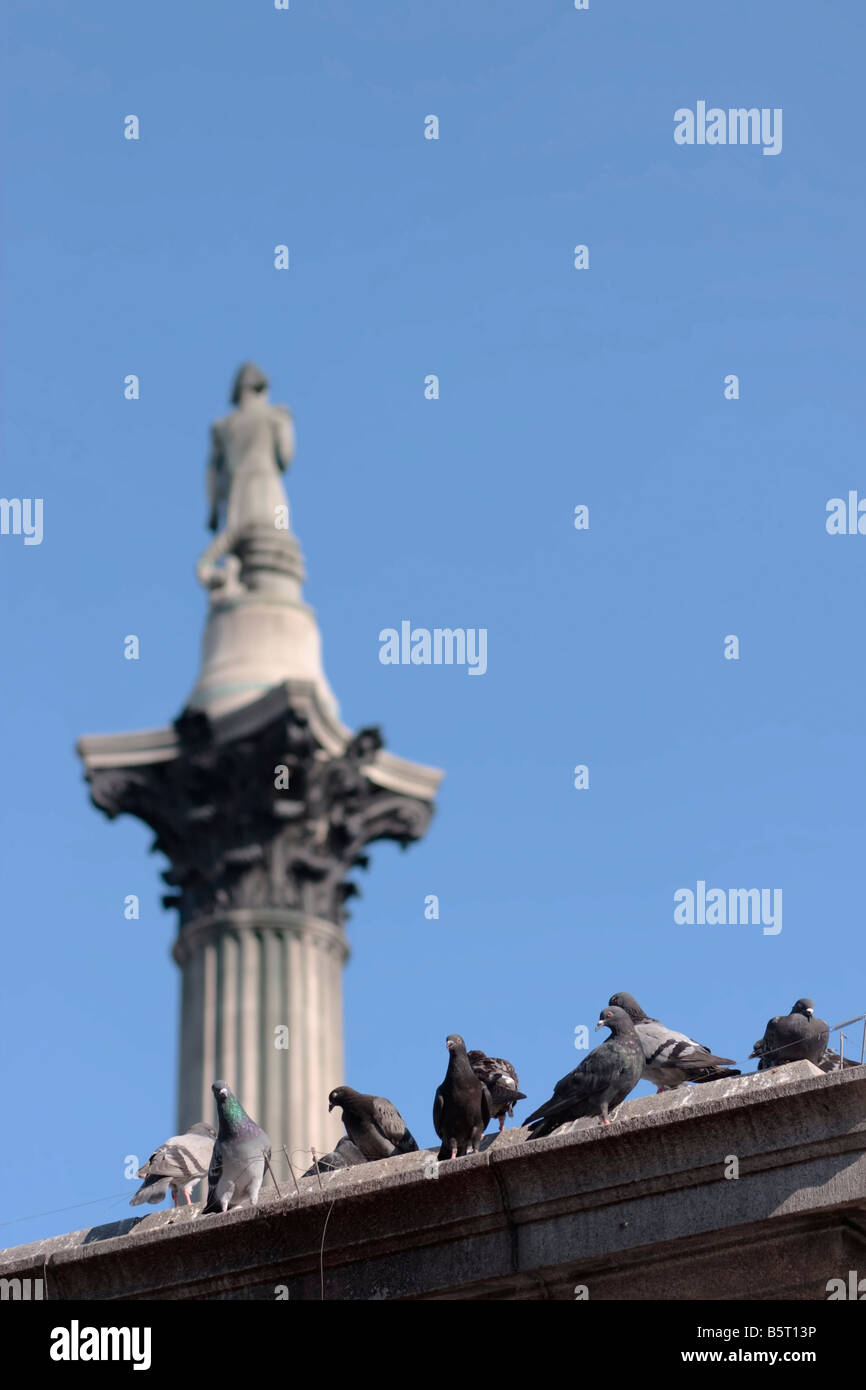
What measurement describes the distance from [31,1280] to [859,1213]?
5.15m

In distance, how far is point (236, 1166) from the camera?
1581 cm

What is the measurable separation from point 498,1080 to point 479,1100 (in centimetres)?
171

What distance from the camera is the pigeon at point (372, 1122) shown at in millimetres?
18062

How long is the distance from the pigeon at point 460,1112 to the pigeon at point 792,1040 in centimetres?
184

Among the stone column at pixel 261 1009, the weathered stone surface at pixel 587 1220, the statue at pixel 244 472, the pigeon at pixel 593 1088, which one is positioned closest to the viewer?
the weathered stone surface at pixel 587 1220

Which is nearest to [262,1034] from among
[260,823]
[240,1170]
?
[260,823]

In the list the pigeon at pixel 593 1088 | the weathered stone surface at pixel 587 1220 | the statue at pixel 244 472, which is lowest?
the weathered stone surface at pixel 587 1220

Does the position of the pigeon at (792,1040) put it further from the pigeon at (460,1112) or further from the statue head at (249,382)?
the statue head at (249,382)

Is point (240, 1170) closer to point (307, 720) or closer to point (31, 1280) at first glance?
point (31, 1280)

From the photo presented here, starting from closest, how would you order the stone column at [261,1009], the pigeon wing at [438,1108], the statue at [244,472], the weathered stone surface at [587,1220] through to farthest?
1. the weathered stone surface at [587,1220]
2. the pigeon wing at [438,1108]
3. the stone column at [261,1009]
4. the statue at [244,472]

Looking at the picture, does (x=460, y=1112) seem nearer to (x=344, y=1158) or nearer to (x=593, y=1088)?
(x=593, y=1088)

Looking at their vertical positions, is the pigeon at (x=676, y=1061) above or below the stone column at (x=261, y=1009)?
below

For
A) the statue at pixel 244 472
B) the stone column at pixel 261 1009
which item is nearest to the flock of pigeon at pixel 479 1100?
the stone column at pixel 261 1009

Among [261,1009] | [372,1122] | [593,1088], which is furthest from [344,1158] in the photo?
[261,1009]
